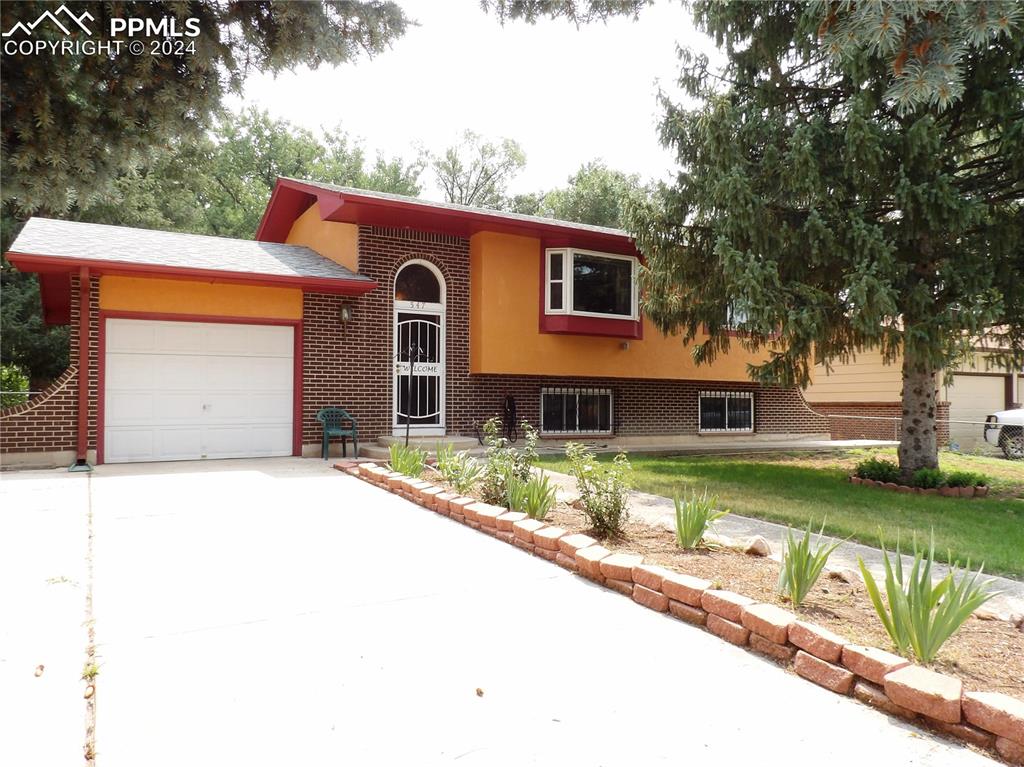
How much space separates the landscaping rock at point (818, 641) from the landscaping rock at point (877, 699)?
137 mm

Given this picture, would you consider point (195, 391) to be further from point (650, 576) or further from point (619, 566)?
point (650, 576)

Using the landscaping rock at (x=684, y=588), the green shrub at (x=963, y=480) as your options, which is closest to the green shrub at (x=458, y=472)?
the landscaping rock at (x=684, y=588)

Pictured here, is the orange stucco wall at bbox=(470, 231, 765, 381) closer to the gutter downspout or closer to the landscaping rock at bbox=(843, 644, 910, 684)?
the gutter downspout

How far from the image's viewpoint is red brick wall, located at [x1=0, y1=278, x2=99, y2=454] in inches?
365

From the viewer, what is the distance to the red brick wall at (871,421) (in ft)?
59.0

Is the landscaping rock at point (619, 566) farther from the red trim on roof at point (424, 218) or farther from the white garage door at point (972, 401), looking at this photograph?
the white garage door at point (972, 401)

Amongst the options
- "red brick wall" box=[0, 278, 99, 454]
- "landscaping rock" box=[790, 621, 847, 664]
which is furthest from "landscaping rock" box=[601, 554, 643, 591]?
"red brick wall" box=[0, 278, 99, 454]

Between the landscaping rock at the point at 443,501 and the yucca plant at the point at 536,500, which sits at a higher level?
the yucca plant at the point at 536,500

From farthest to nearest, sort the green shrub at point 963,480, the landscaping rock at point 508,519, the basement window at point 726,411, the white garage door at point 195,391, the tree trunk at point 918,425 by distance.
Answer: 1. the basement window at point 726,411
2. the white garage door at point 195,391
3. the tree trunk at point 918,425
4. the green shrub at point 963,480
5. the landscaping rock at point 508,519

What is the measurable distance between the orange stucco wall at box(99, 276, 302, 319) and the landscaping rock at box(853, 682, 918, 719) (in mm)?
10110

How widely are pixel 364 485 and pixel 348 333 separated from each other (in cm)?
446

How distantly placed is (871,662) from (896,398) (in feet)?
61.1

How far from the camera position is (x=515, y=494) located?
5.50m

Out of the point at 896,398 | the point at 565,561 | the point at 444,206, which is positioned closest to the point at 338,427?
the point at 444,206
